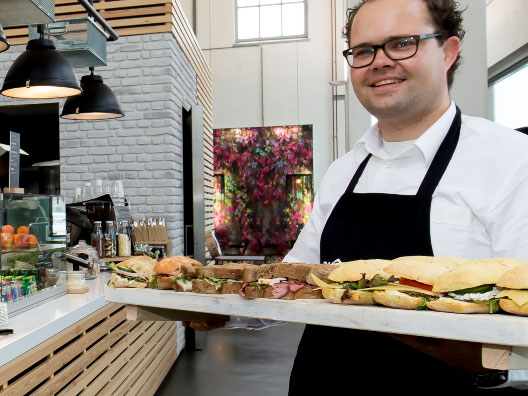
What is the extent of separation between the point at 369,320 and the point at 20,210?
2218 millimetres

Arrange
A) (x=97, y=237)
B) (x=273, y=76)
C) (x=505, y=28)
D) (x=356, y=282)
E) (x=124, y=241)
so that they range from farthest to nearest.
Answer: (x=273, y=76)
(x=505, y=28)
(x=124, y=241)
(x=97, y=237)
(x=356, y=282)

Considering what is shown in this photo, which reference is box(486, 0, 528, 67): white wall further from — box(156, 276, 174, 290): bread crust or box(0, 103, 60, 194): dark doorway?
Answer: box(0, 103, 60, 194): dark doorway

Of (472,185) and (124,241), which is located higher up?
(472,185)

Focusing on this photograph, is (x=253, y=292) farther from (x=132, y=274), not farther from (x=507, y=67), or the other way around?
(x=507, y=67)

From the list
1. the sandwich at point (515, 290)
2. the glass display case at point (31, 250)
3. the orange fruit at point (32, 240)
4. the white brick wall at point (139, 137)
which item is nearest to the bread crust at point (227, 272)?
the sandwich at point (515, 290)

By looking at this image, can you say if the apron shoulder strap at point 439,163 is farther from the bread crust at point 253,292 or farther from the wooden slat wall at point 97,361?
the wooden slat wall at point 97,361

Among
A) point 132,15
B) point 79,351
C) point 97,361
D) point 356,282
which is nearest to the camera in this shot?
point 356,282

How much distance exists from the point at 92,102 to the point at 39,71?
3.11ft

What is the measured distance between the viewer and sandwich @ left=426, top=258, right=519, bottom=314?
3.23 feet

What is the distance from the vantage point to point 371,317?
1.04 meters

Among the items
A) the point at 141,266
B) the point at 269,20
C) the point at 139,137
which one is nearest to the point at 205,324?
the point at 141,266

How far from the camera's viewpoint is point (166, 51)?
5.48 metres

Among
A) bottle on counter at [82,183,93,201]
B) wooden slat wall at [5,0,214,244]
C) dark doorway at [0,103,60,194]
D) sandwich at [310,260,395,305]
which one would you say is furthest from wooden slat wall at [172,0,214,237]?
sandwich at [310,260,395,305]

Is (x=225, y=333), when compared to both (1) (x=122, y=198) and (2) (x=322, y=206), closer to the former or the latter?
(1) (x=122, y=198)
